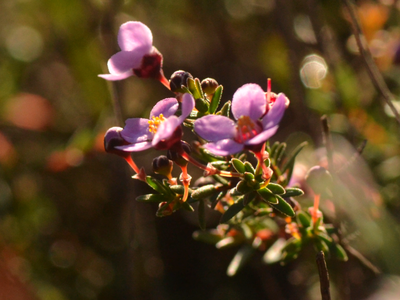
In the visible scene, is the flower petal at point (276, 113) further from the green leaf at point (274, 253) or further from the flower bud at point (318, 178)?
the green leaf at point (274, 253)

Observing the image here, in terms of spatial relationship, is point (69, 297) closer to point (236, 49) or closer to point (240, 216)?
point (240, 216)

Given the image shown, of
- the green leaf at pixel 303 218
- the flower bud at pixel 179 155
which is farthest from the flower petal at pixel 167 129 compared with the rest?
the green leaf at pixel 303 218

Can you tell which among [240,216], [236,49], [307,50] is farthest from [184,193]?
[236,49]

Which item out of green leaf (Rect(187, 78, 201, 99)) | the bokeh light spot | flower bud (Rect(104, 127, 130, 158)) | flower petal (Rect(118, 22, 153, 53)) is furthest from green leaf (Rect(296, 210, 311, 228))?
the bokeh light spot

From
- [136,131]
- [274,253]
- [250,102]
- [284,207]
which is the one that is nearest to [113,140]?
[136,131]

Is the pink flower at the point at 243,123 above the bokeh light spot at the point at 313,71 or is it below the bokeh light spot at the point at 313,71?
above
